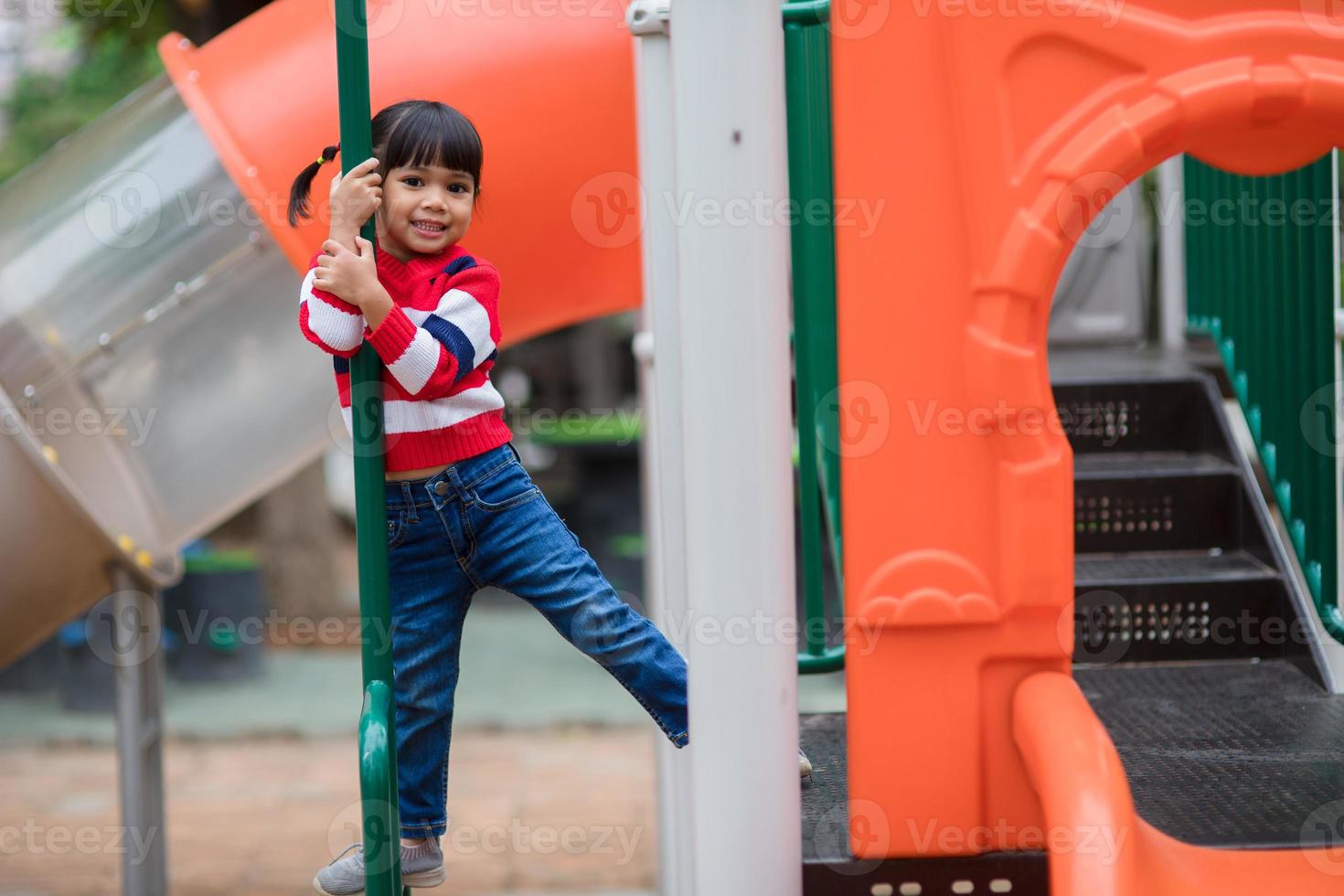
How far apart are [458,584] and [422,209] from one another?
49 centimetres

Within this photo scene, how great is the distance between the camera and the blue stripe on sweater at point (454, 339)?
1703 millimetres

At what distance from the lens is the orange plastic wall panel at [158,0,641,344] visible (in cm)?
289

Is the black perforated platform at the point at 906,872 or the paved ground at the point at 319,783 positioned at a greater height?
the black perforated platform at the point at 906,872

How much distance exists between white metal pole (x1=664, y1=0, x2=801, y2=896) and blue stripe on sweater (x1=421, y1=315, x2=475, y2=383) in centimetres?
26

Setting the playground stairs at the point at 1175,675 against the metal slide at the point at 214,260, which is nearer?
the playground stairs at the point at 1175,675

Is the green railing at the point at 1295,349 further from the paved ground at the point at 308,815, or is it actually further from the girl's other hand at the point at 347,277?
the paved ground at the point at 308,815

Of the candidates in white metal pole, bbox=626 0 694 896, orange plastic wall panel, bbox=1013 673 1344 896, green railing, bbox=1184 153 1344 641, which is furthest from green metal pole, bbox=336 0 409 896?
green railing, bbox=1184 153 1344 641

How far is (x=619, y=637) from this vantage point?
187 cm

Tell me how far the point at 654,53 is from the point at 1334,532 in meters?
1.67

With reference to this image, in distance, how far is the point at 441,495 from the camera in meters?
1.80

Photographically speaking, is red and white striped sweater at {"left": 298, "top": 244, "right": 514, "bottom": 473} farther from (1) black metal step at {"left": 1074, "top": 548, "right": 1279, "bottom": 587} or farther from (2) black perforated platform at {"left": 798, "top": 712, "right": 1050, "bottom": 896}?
(1) black metal step at {"left": 1074, "top": 548, "right": 1279, "bottom": 587}

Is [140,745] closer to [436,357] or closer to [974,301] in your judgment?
[436,357]

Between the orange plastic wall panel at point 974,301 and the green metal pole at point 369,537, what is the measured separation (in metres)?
0.62

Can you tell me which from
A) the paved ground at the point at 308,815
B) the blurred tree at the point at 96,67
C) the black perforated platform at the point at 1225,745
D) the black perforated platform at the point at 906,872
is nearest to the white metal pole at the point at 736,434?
the black perforated platform at the point at 906,872
